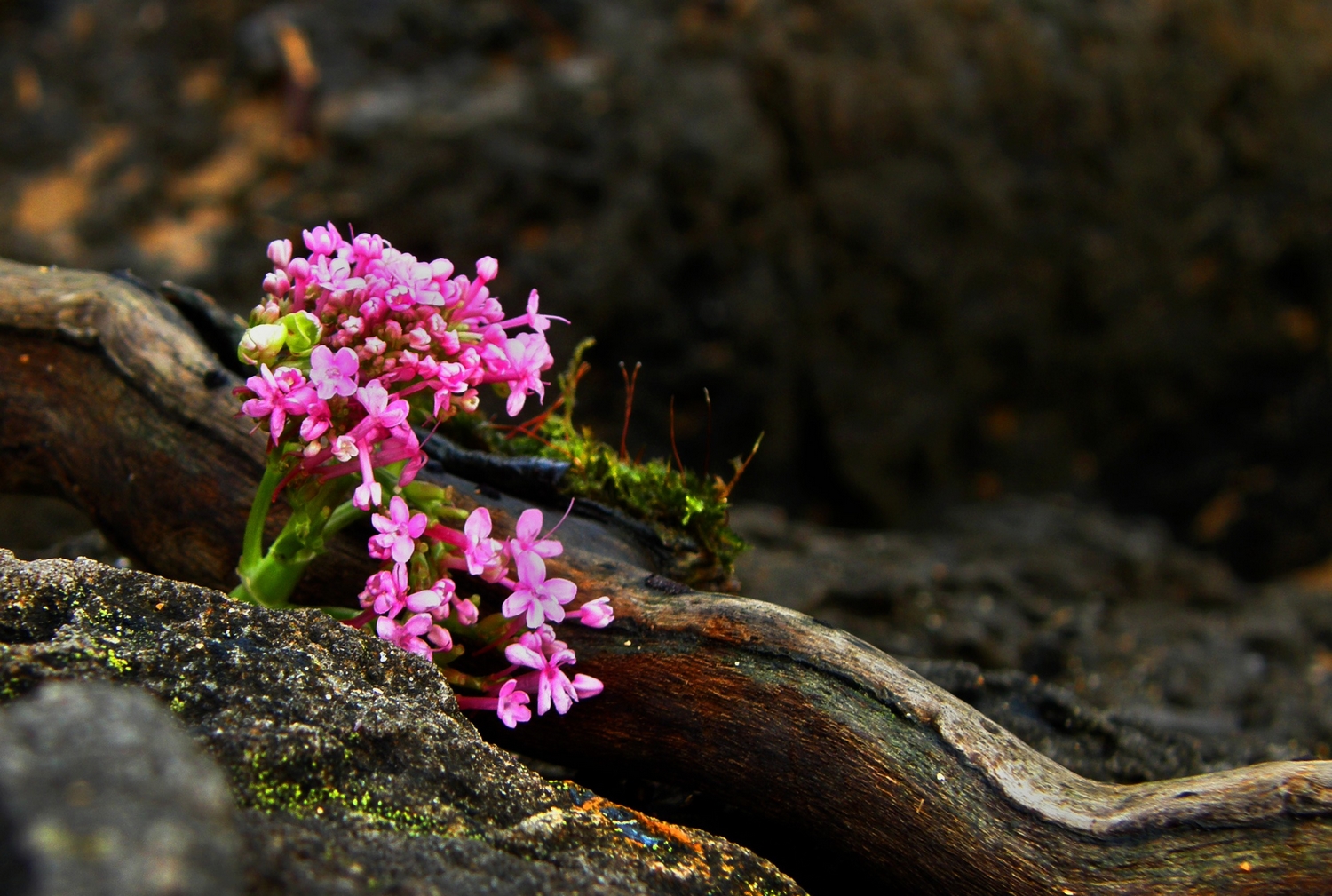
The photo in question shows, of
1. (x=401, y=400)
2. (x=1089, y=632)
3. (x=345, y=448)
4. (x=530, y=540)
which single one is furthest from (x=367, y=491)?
(x=1089, y=632)

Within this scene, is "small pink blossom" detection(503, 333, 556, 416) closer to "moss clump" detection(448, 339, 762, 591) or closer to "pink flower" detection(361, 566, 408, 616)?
"pink flower" detection(361, 566, 408, 616)

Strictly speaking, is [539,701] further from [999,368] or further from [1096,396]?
[1096,396]

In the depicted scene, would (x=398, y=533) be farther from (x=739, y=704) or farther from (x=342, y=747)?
(x=739, y=704)

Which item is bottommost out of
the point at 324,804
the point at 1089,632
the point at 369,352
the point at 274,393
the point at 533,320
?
the point at 1089,632

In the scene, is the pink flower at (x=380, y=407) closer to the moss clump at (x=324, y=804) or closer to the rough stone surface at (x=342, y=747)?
the rough stone surface at (x=342, y=747)

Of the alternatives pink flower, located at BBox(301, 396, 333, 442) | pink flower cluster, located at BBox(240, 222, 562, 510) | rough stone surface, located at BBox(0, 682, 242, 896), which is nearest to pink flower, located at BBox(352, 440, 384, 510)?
pink flower cluster, located at BBox(240, 222, 562, 510)

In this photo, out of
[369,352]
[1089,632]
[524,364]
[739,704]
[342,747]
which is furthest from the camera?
[1089,632]

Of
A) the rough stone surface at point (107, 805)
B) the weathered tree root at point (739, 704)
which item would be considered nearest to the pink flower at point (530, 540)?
the weathered tree root at point (739, 704)
